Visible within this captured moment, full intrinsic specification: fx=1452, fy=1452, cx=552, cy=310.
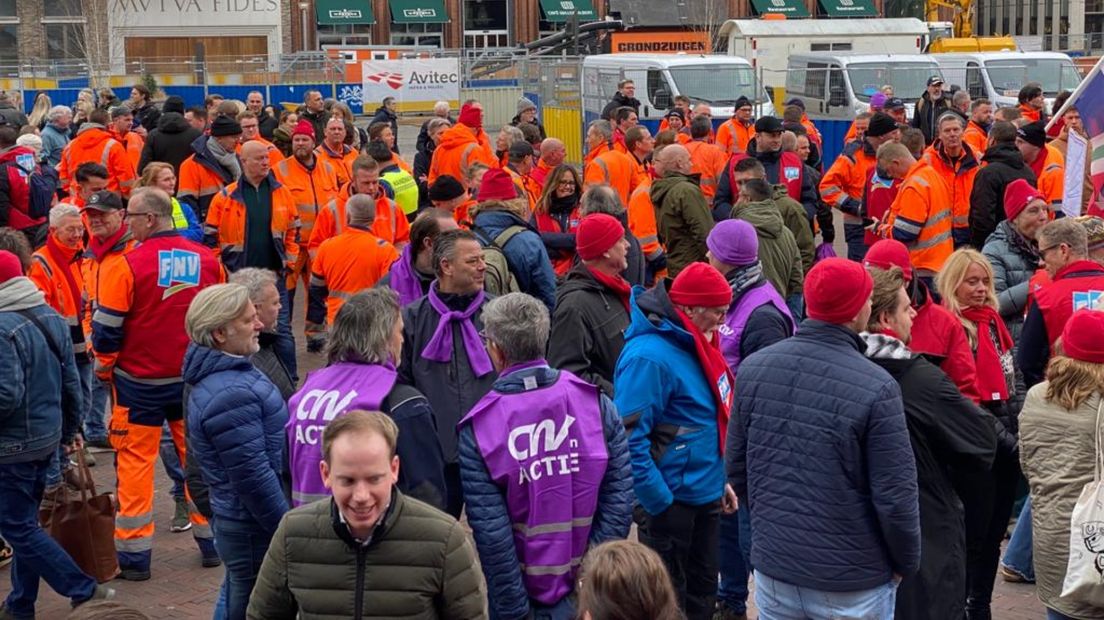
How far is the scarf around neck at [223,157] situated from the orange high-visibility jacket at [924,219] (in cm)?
524

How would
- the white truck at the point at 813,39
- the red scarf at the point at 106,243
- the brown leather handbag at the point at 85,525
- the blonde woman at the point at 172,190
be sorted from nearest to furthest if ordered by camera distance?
the brown leather handbag at the point at 85,525
the red scarf at the point at 106,243
the blonde woman at the point at 172,190
the white truck at the point at 813,39

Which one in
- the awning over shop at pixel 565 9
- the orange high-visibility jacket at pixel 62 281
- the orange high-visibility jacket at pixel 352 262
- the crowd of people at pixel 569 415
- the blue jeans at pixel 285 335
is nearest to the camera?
the crowd of people at pixel 569 415

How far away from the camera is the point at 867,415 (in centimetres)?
454

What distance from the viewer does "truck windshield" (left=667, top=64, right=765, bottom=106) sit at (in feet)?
84.5

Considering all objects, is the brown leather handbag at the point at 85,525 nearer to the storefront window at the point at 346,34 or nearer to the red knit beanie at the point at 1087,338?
the red knit beanie at the point at 1087,338

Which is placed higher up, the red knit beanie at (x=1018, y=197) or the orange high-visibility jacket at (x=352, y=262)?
the red knit beanie at (x=1018, y=197)

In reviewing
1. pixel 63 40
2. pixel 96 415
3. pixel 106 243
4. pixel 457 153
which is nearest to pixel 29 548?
pixel 106 243

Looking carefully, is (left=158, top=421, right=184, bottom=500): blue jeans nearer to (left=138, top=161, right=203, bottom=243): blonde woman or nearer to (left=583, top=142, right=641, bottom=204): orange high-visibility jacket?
(left=138, top=161, right=203, bottom=243): blonde woman

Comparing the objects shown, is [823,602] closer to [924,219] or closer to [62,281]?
[62,281]

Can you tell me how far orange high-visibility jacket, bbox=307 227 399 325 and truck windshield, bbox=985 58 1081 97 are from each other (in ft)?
61.6

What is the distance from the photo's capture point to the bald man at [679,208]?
33.9 feet

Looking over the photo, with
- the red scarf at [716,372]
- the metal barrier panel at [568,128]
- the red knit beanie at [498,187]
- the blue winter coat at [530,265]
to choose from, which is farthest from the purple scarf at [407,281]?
the metal barrier panel at [568,128]

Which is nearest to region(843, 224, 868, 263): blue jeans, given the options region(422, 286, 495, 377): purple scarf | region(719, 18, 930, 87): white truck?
region(422, 286, 495, 377): purple scarf

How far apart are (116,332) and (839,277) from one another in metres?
4.14
